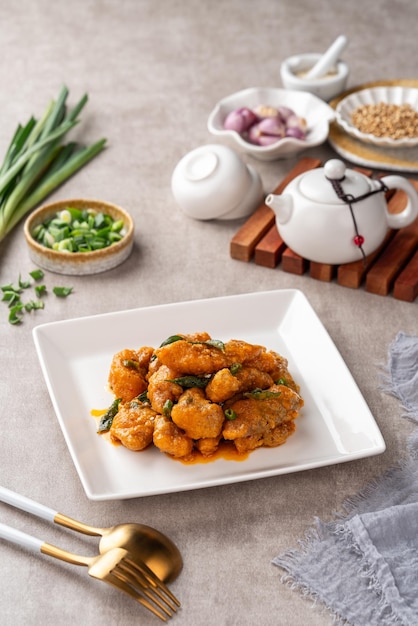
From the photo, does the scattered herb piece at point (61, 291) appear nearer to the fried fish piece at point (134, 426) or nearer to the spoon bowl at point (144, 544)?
the fried fish piece at point (134, 426)

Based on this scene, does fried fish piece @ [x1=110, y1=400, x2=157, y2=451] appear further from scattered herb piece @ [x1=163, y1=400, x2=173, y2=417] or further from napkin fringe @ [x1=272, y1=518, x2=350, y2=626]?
napkin fringe @ [x1=272, y1=518, x2=350, y2=626]

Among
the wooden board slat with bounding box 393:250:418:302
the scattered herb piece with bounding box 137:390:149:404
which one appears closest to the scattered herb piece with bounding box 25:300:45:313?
the scattered herb piece with bounding box 137:390:149:404

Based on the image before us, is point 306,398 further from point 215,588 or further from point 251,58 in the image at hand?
point 251,58

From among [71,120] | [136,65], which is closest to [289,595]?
[71,120]

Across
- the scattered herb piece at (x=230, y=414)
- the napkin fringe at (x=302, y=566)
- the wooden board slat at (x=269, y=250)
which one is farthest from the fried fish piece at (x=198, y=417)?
the wooden board slat at (x=269, y=250)

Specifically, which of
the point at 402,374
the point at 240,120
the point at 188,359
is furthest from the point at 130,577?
the point at 240,120

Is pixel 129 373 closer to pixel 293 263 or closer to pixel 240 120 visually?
pixel 293 263
